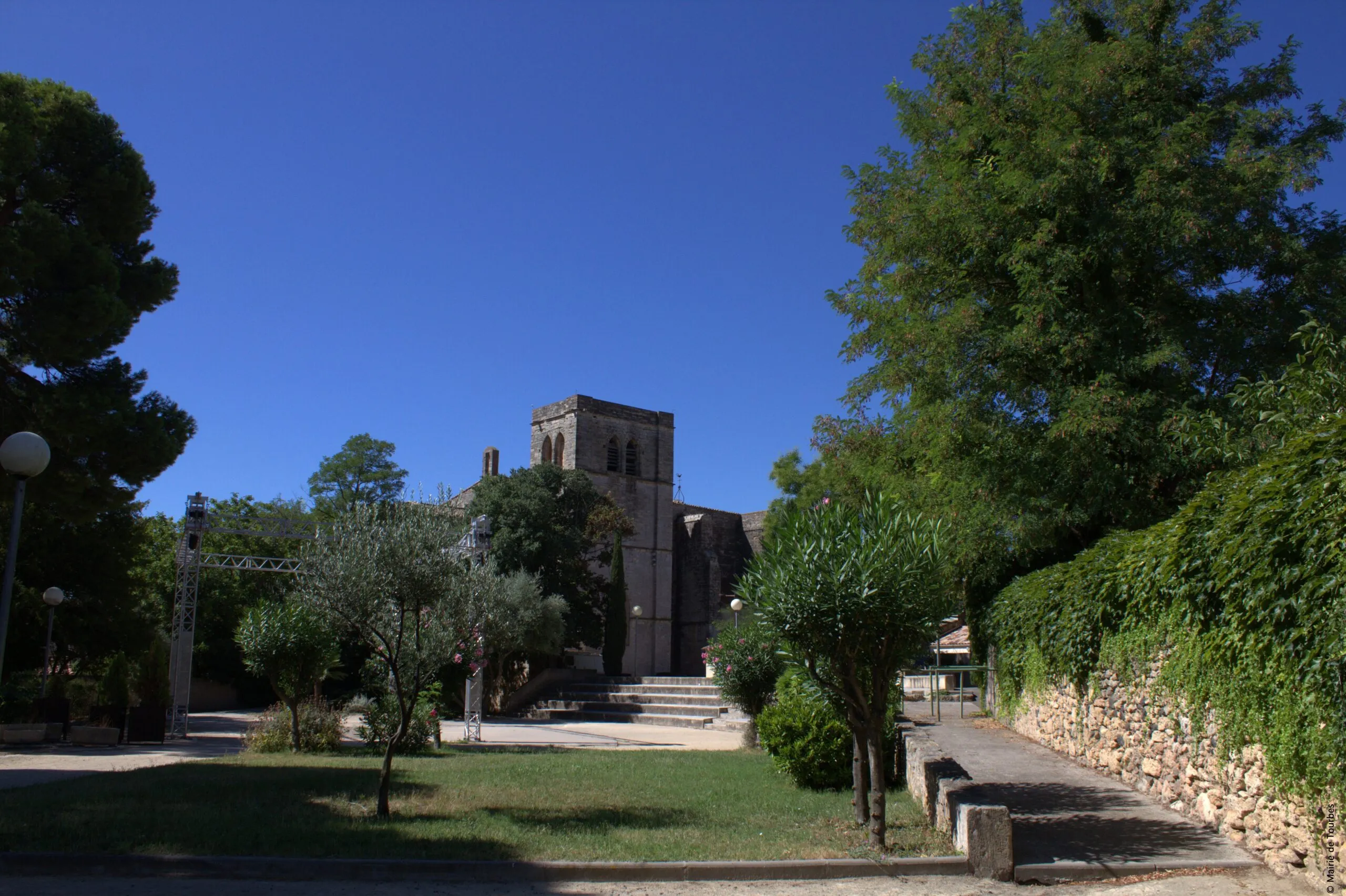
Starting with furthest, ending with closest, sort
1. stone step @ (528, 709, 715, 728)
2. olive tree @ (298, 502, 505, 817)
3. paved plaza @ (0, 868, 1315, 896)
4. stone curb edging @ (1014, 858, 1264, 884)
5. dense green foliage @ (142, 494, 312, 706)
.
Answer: dense green foliage @ (142, 494, 312, 706)
stone step @ (528, 709, 715, 728)
olive tree @ (298, 502, 505, 817)
stone curb edging @ (1014, 858, 1264, 884)
paved plaza @ (0, 868, 1315, 896)

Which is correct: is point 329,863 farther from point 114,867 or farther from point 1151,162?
point 1151,162

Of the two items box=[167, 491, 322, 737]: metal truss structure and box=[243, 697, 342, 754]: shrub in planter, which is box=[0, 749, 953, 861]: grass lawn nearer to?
box=[243, 697, 342, 754]: shrub in planter

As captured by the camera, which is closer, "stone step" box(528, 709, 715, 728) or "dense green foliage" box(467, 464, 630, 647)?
"stone step" box(528, 709, 715, 728)

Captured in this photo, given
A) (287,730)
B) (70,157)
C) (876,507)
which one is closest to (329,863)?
(876,507)

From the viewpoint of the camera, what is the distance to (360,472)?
4503cm

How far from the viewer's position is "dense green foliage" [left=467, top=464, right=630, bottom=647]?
33.9 meters

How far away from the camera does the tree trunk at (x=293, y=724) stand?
49.2ft

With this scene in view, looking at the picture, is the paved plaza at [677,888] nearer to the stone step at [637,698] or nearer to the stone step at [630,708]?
the stone step at [630,708]

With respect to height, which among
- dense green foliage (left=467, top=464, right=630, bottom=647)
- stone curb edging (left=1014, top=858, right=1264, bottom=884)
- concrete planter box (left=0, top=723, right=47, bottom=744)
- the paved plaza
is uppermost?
dense green foliage (left=467, top=464, right=630, bottom=647)

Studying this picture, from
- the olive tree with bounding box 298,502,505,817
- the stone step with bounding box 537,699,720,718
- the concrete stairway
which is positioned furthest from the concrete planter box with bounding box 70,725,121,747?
the stone step with bounding box 537,699,720,718

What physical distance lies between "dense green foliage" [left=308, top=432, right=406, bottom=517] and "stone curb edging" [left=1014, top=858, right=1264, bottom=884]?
39716mm

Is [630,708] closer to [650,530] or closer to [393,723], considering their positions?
[393,723]

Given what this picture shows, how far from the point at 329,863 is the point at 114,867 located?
4.69ft

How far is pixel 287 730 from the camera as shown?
50.1 feet
